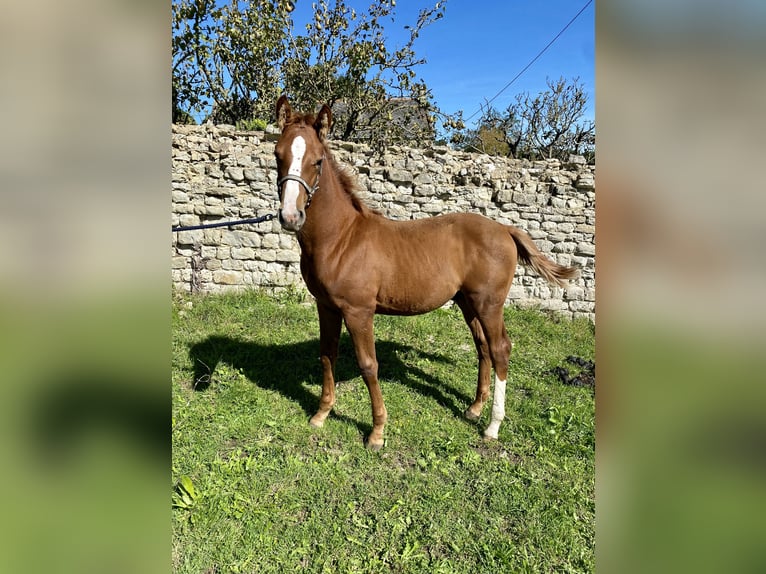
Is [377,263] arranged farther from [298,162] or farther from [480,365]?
[480,365]

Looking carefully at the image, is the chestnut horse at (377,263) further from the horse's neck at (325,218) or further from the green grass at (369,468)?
the green grass at (369,468)

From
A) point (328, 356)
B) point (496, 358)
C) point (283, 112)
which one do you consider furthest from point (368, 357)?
point (283, 112)

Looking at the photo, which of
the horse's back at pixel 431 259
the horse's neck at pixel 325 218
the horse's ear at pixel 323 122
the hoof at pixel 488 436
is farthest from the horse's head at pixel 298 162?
the hoof at pixel 488 436

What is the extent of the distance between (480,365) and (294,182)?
2.25 metres

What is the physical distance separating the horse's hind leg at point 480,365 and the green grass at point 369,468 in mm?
149

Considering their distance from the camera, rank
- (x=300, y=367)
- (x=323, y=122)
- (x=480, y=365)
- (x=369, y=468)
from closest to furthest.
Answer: (x=323, y=122), (x=369, y=468), (x=480, y=365), (x=300, y=367)

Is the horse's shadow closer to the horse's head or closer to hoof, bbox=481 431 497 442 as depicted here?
hoof, bbox=481 431 497 442

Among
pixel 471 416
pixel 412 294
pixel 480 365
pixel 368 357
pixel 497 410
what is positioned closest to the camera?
pixel 368 357

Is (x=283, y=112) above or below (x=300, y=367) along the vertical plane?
above

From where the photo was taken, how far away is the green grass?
2168 mm

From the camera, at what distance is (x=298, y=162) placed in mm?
2479

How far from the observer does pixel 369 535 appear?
7.45ft

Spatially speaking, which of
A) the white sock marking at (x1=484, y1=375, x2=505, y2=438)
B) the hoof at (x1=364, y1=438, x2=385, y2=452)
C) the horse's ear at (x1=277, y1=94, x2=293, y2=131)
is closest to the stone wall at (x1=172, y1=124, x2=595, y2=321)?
the horse's ear at (x1=277, y1=94, x2=293, y2=131)
